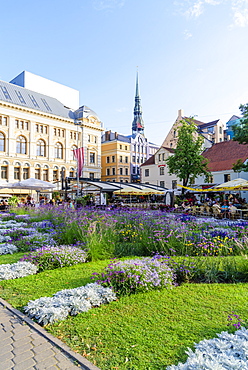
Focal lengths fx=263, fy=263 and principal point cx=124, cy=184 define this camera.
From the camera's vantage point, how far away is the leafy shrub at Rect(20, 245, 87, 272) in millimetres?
6684

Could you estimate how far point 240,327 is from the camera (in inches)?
140

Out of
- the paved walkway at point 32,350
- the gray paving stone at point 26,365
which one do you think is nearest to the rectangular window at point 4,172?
the paved walkway at point 32,350

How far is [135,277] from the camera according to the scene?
15.9 feet

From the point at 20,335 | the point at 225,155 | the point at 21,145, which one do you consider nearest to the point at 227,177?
the point at 225,155

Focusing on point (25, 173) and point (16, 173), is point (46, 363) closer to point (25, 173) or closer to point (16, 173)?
point (16, 173)

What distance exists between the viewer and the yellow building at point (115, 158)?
6494 centimetres

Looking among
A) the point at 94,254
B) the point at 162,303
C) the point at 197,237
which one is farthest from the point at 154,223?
the point at 162,303

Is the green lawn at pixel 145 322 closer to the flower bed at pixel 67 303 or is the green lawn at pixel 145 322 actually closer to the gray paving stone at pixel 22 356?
the flower bed at pixel 67 303

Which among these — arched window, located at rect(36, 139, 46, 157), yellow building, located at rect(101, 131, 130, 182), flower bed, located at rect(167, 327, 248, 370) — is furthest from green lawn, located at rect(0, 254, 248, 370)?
yellow building, located at rect(101, 131, 130, 182)

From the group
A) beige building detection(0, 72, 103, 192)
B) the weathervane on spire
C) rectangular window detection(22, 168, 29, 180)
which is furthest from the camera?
the weathervane on spire

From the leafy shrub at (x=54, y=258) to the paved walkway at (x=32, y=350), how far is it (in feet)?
8.85

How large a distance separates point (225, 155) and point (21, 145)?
113 feet

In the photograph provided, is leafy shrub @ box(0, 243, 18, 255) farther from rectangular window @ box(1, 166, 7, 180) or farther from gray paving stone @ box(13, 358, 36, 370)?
rectangular window @ box(1, 166, 7, 180)

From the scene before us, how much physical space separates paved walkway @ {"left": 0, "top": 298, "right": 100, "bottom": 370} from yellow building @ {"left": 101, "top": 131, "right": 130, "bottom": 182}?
60591 mm
